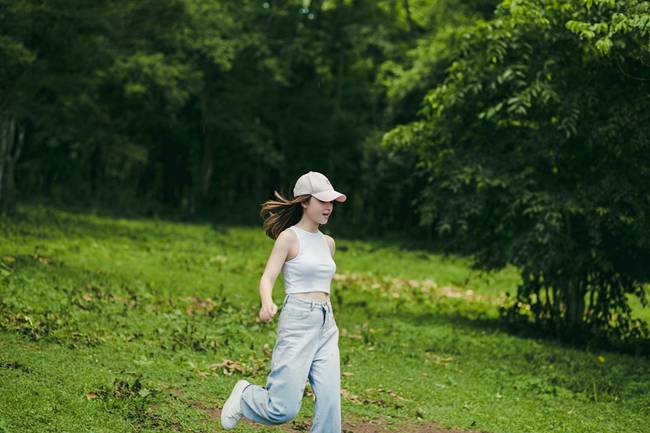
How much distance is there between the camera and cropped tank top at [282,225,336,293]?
6.38 m

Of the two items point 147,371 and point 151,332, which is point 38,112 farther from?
point 147,371

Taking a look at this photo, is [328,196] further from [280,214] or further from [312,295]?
[312,295]

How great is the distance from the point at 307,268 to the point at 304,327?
410 millimetres

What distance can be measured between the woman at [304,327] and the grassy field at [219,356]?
5.26 feet

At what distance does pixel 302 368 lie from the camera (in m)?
6.32

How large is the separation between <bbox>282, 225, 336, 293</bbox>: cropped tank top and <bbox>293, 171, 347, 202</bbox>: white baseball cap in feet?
0.94

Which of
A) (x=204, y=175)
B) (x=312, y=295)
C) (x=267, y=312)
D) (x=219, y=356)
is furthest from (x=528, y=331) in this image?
(x=204, y=175)

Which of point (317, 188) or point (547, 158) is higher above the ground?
point (547, 158)

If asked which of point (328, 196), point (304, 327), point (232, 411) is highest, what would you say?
point (328, 196)

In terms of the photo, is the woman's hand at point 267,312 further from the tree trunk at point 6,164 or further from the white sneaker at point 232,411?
the tree trunk at point 6,164

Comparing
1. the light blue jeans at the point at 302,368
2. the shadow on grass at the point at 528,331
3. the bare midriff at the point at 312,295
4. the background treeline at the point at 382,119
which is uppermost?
the background treeline at the point at 382,119

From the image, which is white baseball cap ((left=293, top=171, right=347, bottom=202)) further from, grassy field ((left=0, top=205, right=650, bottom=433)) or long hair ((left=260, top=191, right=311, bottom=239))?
grassy field ((left=0, top=205, right=650, bottom=433))

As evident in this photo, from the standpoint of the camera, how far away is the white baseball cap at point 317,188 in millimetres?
6449

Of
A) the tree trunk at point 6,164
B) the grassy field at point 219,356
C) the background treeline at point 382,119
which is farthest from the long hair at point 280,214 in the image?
the tree trunk at point 6,164
